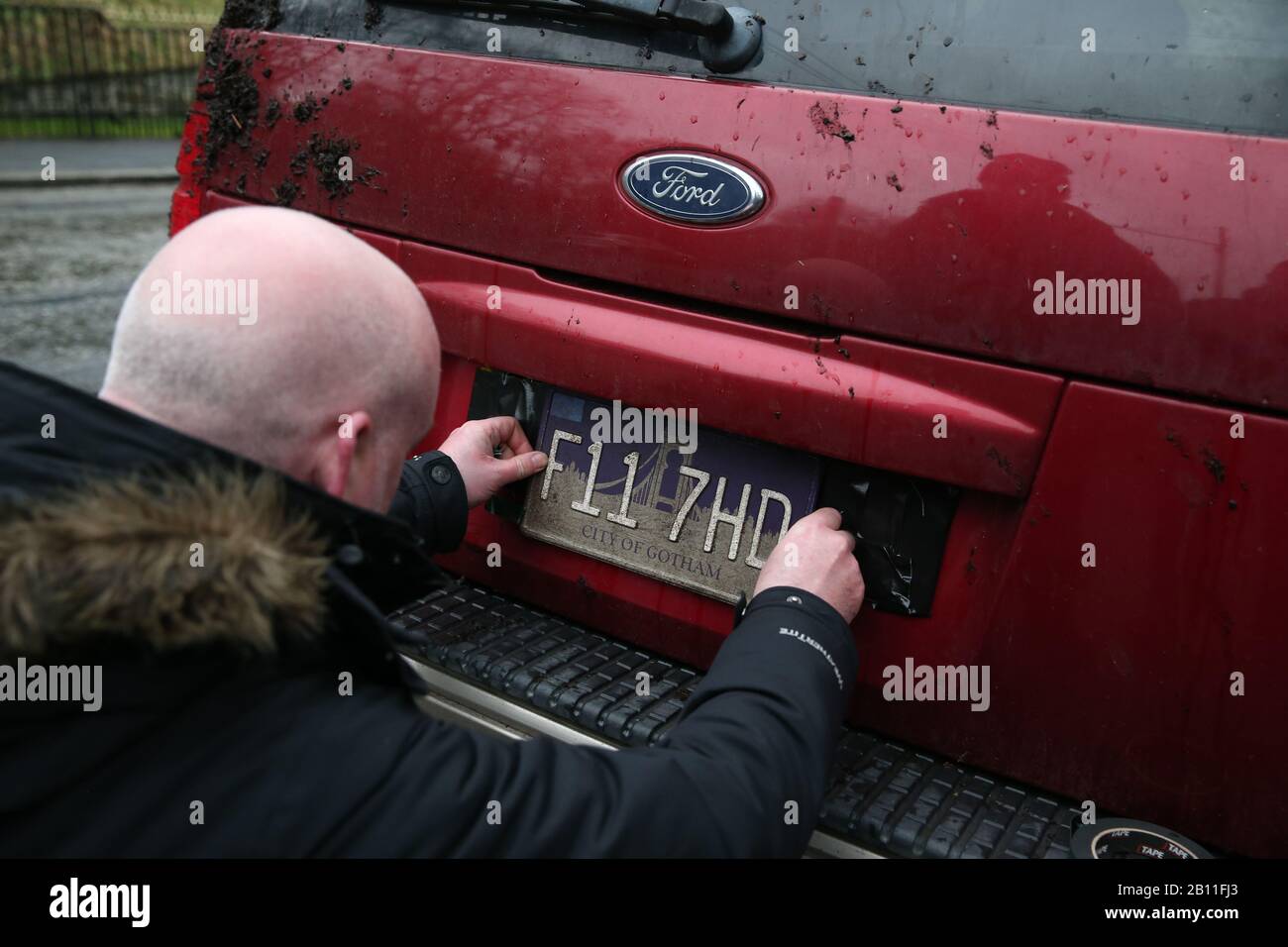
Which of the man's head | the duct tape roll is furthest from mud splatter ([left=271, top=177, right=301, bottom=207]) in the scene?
the duct tape roll

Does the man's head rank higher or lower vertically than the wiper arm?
lower

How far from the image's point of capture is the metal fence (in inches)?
755

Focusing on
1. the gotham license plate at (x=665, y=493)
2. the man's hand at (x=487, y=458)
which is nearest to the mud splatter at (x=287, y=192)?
the man's hand at (x=487, y=458)

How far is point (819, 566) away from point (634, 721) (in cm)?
43

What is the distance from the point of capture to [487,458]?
88.7 inches

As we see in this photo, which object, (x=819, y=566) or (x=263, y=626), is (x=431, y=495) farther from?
(x=263, y=626)

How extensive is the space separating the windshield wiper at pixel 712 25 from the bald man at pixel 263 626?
83cm

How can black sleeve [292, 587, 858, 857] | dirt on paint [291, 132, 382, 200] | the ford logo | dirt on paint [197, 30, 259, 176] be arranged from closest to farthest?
black sleeve [292, 587, 858, 857] → the ford logo → dirt on paint [291, 132, 382, 200] → dirt on paint [197, 30, 259, 176]

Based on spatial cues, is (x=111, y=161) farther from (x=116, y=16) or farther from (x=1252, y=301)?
(x=1252, y=301)

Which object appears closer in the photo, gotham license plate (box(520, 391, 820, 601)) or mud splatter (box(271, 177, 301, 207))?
gotham license plate (box(520, 391, 820, 601))

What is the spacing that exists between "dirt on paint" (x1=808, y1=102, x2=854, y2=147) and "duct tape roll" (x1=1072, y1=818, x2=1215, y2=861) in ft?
3.89

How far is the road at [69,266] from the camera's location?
634 cm

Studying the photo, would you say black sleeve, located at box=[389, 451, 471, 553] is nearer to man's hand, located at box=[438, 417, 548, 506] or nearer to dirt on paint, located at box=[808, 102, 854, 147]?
man's hand, located at box=[438, 417, 548, 506]
